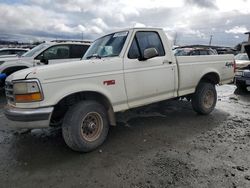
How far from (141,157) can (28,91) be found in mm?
2026

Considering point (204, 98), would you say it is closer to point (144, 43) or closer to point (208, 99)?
point (208, 99)

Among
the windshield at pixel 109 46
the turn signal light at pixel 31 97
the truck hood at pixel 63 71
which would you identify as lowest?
the turn signal light at pixel 31 97

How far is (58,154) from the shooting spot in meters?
3.82

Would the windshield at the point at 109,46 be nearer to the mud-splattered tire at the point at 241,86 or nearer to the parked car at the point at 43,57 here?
the parked car at the point at 43,57

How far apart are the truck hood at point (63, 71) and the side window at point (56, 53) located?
523 centimetres

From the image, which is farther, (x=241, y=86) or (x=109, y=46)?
(x=241, y=86)

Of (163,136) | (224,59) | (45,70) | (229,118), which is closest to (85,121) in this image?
(45,70)

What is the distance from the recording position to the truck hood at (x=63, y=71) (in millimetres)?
3326

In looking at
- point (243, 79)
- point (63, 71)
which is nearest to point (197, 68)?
point (63, 71)

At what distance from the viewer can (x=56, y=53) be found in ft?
28.7

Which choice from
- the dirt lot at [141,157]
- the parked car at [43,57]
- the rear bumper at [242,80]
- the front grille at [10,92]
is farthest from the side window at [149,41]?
the rear bumper at [242,80]

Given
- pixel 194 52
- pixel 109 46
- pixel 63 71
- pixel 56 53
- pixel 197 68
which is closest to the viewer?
pixel 63 71

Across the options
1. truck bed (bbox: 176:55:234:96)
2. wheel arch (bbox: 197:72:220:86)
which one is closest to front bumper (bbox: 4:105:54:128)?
truck bed (bbox: 176:55:234:96)

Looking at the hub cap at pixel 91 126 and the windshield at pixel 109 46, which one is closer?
the hub cap at pixel 91 126
